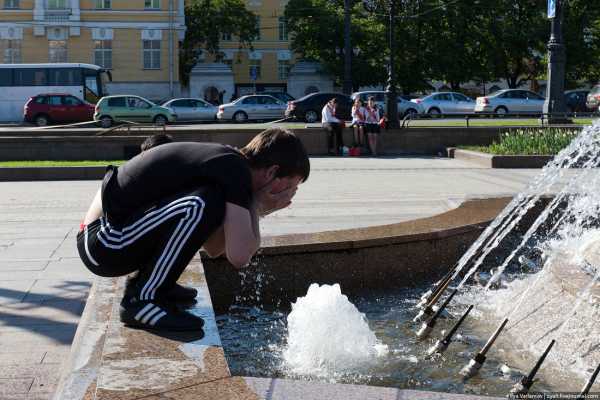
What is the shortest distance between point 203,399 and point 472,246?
4.17 metres

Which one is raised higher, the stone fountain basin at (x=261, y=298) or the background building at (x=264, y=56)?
the background building at (x=264, y=56)

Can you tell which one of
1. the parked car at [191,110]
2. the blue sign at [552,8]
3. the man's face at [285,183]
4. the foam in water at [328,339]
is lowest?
the parked car at [191,110]

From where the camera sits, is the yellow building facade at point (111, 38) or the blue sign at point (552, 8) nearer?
the blue sign at point (552, 8)

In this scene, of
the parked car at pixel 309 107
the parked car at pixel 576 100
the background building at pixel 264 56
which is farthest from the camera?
the background building at pixel 264 56

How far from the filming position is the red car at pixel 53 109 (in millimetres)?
36594

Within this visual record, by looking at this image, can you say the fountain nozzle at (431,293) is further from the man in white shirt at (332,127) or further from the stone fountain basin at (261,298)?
the man in white shirt at (332,127)

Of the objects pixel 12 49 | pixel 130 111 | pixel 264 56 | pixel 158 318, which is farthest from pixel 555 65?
pixel 264 56

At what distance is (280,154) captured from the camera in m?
3.37

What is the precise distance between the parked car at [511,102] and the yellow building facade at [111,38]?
2029 centimetres

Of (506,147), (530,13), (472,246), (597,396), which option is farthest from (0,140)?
(530,13)

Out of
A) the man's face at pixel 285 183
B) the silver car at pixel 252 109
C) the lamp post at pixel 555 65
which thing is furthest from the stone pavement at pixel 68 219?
the silver car at pixel 252 109

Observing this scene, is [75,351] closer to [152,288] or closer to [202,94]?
[152,288]

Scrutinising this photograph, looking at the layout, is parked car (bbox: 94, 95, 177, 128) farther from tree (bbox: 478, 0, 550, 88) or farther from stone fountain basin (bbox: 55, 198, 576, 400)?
stone fountain basin (bbox: 55, 198, 576, 400)

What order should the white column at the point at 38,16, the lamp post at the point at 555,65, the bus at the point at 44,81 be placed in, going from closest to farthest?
the lamp post at the point at 555,65 < the bus at the point at 44,81 < the white column at the point at 38,16
